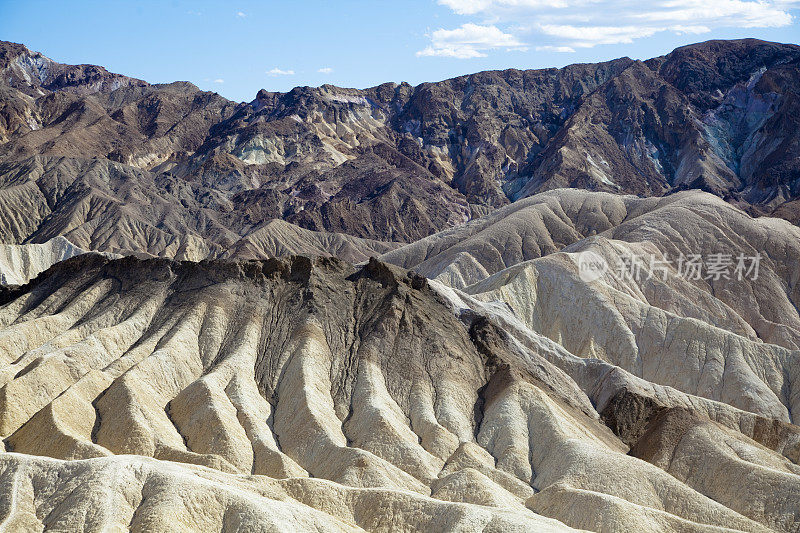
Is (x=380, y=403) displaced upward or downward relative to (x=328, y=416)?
upward

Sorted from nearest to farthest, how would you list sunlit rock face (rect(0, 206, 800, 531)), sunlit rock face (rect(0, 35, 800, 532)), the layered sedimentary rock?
1. the layered sedimentary rock
2. sunlit rock face (rect(0, 35, 800, 532))
3. sunlit rock face (rect(0, 206, 800, 531))

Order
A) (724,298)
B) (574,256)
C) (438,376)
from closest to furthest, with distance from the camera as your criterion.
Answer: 1. (438,376)
2. (574,256)
3. (724,298)

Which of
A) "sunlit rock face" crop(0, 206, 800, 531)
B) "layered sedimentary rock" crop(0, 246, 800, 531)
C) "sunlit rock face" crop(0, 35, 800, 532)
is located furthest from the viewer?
"sunlit rock face" crop(0, 206, 800, 531)

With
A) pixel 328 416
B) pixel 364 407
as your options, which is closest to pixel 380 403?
pixel 364 407

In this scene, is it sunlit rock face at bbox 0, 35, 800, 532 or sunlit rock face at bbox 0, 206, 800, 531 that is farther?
sunlit rock face at bbox 0, 206, 800, 531

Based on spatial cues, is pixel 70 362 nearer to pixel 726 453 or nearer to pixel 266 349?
pixel 266 349

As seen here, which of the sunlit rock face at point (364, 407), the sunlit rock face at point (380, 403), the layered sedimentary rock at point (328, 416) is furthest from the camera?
the sunlit rock face at point (364, 407)

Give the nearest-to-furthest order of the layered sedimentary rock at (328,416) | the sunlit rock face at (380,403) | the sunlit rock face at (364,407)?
the layered sedimentary rock at (328,416)
the sunlit rock face at (380,403)
the sunlit rock face at (364,407)

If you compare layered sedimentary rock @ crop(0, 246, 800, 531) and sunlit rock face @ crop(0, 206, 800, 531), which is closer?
layered sedimentary rock @ crop(0, 246, 800, 531)

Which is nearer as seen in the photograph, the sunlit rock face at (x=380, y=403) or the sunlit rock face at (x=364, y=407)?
the sunlit rock face at (x=380, y=403)

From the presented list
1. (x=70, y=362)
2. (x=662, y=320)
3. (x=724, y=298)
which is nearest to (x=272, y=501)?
(x=70, y=362)

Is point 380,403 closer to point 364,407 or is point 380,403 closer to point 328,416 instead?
point 364,407
